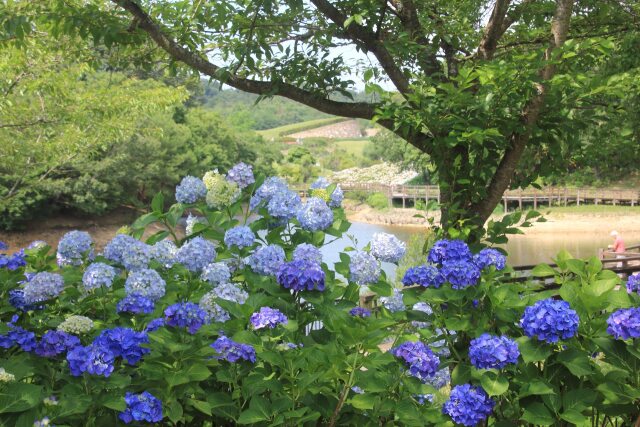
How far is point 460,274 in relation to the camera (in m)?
1.75

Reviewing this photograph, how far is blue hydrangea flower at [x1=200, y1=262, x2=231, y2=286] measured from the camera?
1.88m

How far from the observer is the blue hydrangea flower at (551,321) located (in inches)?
60.7

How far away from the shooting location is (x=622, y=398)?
1.66 meters

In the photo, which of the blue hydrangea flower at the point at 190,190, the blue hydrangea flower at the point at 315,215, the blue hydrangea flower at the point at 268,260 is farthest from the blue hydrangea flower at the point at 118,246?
the blue hydrangea flower at the point at 315,215

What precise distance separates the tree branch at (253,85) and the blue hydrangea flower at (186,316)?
162 centimetres

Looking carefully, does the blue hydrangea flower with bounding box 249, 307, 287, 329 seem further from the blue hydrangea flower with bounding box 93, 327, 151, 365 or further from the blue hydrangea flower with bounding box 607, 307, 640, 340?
the blue hydrangea flower with bounding box 607, 307, 640, 340

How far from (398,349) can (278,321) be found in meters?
0.30

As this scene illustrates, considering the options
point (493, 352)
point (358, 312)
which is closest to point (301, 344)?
point (358, 312)

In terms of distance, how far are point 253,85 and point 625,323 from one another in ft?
7.01

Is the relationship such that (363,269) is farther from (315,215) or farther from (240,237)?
(240,237)

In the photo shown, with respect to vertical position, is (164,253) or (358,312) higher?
(164,253)

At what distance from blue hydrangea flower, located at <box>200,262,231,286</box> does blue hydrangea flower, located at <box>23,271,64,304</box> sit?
421 millimetres

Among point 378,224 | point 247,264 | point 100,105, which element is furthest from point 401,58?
point 378,224

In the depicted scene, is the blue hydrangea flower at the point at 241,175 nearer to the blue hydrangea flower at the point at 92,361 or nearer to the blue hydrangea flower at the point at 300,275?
the blue hydrangea flower at the point at 300,275
